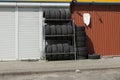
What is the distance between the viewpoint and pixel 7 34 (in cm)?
2045

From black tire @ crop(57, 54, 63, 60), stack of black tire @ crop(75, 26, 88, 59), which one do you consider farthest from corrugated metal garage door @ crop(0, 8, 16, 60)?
stack of black tire @ crop(75, 26, 88, 59)

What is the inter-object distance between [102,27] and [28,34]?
166 inches

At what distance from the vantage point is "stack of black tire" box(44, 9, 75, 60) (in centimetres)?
1980

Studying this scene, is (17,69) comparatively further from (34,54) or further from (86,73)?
(34,54)

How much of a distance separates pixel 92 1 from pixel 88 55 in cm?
303

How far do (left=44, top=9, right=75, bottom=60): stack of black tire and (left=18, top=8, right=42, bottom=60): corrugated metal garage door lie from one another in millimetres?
715

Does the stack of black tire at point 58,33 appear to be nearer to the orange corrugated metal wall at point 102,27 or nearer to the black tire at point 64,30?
the black tire at point 64,30

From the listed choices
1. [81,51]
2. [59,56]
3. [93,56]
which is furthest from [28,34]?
[93,56]

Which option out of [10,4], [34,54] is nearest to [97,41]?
[34,54]

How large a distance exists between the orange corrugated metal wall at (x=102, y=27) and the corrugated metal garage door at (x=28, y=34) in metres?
2.27

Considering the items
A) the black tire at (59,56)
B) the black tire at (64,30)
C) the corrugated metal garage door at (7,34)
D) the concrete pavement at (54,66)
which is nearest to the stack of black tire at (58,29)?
the black tire at (64,30)

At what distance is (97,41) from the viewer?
2150 centimetres

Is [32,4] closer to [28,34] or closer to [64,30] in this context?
→ [28,34]

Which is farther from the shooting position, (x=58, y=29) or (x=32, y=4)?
(x=32, y=4)
